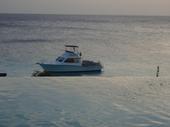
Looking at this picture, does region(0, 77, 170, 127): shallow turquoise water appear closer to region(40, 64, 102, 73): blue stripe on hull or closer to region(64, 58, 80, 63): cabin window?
region(40, 64, 102, 73): blue stripe on hull

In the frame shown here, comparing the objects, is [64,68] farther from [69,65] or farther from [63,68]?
[69,65]

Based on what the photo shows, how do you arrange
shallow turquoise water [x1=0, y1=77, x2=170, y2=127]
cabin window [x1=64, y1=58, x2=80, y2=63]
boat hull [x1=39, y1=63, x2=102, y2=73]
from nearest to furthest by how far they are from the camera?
1. shallow turquoise water [x1=0, y1=77, x2=170, y2=127]
2. boat hull [x1=39, y1=63, x2=102, y2=73]
3. cabin window [x1=64, y1=58, x2=80, y2=63]

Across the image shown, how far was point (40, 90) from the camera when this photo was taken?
18.0 metres

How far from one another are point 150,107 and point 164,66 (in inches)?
1339

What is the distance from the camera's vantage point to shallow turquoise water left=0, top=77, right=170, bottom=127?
44.3 ft

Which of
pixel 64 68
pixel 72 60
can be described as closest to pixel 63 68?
pixel 64 68

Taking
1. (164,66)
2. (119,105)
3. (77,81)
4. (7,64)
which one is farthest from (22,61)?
(119,105)

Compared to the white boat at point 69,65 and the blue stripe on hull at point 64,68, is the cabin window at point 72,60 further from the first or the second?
the blue stripe on hull at point 64,68

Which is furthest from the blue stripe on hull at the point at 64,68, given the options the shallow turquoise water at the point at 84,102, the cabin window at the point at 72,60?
the shallow turquoise water at the point at 84,102

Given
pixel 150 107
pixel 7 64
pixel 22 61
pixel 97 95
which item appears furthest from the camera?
pixel 22 61

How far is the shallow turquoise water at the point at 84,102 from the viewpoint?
13508 mm

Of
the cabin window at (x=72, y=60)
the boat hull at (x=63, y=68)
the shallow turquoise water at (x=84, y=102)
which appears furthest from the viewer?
the cabin window at (x=72, y=60)

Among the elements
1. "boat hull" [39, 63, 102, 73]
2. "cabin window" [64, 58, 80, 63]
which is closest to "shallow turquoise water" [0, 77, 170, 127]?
"boat hull" [39, 63, 102, 73]

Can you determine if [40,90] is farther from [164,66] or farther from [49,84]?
[164,66]
